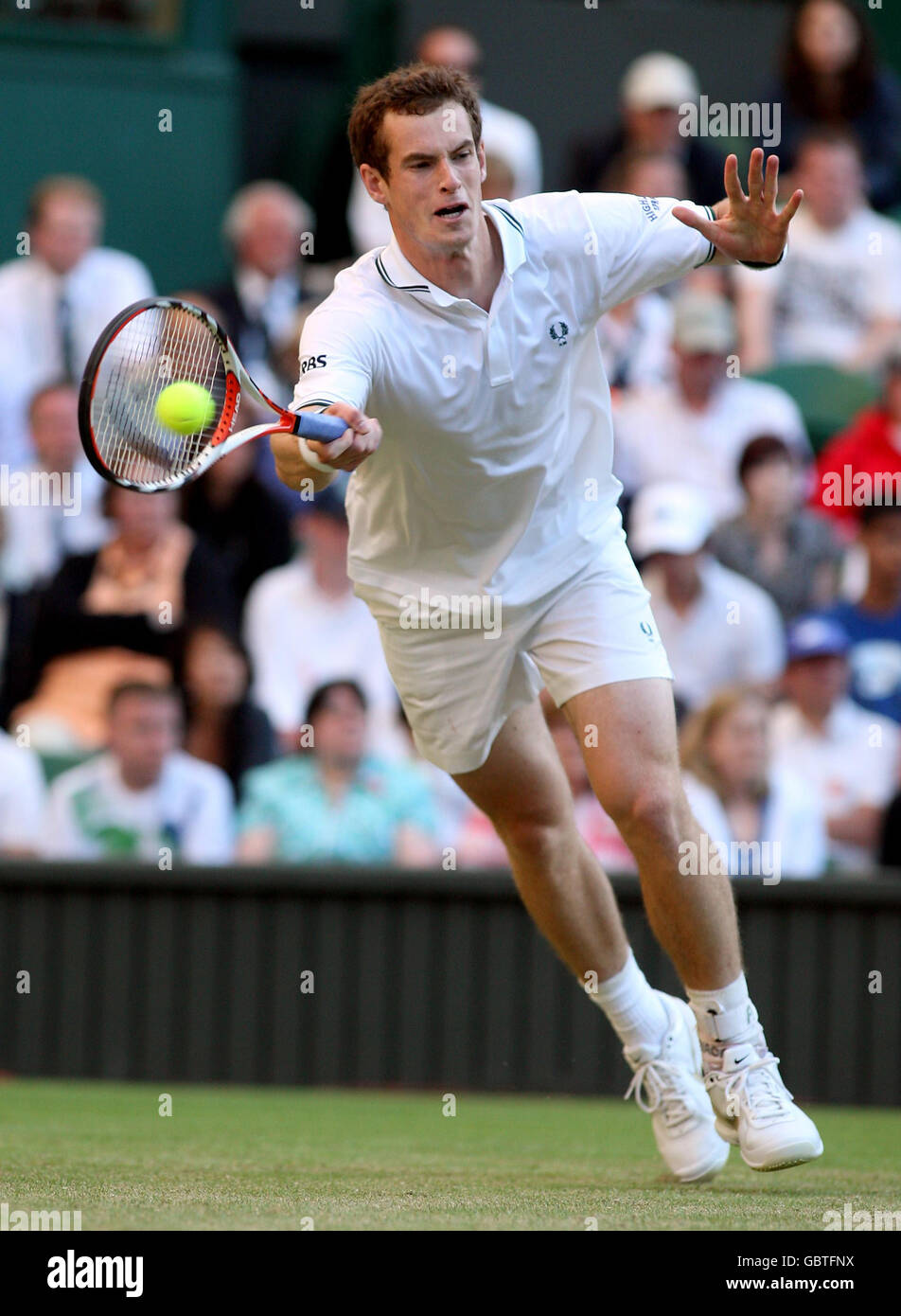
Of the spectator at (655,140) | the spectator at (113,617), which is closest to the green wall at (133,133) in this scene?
the spectator at (655,140)

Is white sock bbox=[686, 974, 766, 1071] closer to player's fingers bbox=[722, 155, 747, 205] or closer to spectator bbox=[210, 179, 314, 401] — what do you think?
player's fingers bbox=[722, 155, 747, 205]

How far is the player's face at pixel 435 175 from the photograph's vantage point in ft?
14.0

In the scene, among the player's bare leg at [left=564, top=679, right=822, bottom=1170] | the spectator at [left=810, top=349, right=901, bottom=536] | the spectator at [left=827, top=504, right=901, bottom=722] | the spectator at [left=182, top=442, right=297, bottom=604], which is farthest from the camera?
the spectator at [left=810, top=349, right=901, bottom=536]

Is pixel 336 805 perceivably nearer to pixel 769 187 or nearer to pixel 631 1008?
pixel 631 1008

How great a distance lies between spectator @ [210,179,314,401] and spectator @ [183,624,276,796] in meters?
1.47

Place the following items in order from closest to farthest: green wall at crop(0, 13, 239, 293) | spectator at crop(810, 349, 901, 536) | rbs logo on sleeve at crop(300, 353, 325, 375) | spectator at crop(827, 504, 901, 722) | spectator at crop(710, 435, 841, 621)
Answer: rbs logo on sleeve at crop(300, 353, 325, 375) < spectator at crop(827, 504, 901, 722) < spectator at crop(710, 435, 841, 621) < spectator at crop(810, 349, 901, 536) < green wall at crop(0, 13, 239, 293)

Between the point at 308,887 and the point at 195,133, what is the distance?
484cm

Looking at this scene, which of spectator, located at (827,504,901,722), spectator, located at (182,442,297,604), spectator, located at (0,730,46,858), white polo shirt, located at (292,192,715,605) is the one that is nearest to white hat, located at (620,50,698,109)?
spectator, located at (827,504,901,722)

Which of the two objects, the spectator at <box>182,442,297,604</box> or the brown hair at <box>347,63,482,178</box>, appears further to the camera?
the spectator at <box>182,442,297,604</box>

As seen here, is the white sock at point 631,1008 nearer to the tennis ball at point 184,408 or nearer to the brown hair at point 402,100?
the tennis ball at point 184,408

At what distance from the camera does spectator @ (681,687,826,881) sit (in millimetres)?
7629

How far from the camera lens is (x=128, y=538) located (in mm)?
8547

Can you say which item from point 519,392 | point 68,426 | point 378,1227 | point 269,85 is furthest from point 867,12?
point 378,1227

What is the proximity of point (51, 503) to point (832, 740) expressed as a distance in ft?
11.1
